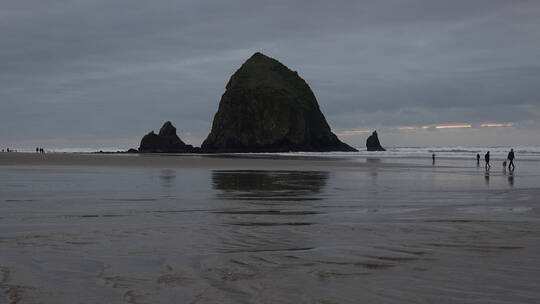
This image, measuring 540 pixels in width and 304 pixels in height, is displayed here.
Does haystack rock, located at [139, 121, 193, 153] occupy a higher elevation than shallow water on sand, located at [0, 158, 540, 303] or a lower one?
higher

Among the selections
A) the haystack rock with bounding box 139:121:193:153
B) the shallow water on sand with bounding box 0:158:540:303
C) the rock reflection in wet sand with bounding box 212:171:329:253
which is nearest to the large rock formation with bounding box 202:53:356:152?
the haystack rock with bounding box 139:121:193:153

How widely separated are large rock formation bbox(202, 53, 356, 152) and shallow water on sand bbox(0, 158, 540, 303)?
118m

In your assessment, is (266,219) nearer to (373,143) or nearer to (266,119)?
(266,119)

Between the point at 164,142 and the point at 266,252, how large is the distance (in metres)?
134

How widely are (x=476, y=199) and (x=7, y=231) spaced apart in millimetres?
12581

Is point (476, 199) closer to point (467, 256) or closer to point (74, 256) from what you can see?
point (467, 256)

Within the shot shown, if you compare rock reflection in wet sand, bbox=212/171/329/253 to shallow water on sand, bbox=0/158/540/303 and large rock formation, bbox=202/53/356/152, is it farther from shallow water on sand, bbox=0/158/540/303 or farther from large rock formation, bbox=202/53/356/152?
large rock formation, bbox=202/53/356/152

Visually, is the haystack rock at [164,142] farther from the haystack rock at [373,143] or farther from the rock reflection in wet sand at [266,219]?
the rock reflection in wet sand at [266,219]

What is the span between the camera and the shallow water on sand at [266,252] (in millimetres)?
4902

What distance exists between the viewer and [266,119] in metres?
137

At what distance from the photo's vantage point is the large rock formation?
436 ft

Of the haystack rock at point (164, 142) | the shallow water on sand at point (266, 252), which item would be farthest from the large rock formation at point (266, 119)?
the shallow water on sand at point (266, 252)

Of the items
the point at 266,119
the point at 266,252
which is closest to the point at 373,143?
the point at 266,119

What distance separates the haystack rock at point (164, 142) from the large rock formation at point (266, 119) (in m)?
6.89
